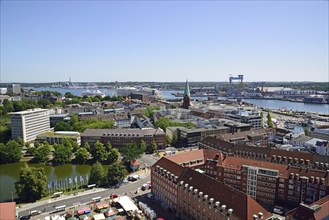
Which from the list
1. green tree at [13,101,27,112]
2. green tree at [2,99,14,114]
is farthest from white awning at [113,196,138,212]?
green tree at [2,99,14,114]

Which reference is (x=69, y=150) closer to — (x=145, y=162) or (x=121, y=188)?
(x=145, y=162)

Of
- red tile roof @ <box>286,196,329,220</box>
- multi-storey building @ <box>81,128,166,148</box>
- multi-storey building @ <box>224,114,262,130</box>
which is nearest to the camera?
red tile roof @ <box>286,196,329,220</box>

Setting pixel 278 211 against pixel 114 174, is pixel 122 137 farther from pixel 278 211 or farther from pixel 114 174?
pixel 278 211

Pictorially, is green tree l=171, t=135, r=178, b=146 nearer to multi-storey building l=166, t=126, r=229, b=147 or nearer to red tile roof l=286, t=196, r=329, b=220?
multi-storey building l=166, t=126, r=229, b=147

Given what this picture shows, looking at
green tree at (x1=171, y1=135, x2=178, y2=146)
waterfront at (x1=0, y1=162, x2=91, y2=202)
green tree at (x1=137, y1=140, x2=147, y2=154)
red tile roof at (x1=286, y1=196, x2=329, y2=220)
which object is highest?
red tile roof at (x1=286, y1=196, x2=329, y2=220)

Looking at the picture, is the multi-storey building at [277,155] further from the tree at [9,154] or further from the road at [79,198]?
the tree at [9,154]

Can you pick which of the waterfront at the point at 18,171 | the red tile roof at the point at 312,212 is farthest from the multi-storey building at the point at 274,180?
the waterfront at the point at 18,171

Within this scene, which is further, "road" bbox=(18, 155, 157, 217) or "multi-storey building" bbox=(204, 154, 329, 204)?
"road" bbox=(18, 155, 157, 217)
